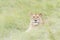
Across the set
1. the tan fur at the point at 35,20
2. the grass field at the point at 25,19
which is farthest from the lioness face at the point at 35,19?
the grass field at the point at 25,19

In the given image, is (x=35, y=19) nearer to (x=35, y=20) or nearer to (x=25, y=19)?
(x=35, y=20)

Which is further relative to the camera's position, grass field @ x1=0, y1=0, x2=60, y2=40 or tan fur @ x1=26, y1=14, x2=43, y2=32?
tan fur @ x1=26, y1=14, x2=43, y2=32

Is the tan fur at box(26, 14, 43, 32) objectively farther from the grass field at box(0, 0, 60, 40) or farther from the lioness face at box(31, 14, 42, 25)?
the grass field at box(0, 0, 60, 40)

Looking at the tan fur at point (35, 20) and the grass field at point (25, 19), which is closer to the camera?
the grass field at point (25, 19)

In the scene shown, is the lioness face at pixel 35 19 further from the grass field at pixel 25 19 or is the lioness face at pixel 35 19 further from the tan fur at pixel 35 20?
the grass field at pixel 25 19

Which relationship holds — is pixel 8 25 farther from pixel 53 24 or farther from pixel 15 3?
pixel 15 3

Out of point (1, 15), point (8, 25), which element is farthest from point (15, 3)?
point (8, 25)

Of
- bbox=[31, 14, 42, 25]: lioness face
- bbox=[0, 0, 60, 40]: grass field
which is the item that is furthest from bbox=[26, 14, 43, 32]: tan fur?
bbox=[0, 0, 60, 40]: grass field

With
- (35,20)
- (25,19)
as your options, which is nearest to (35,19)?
(35,20)
